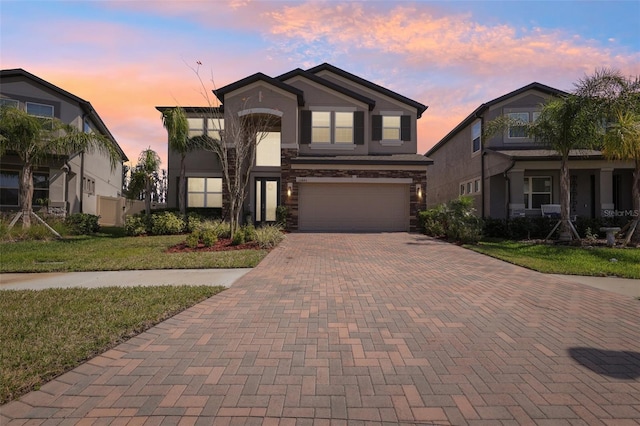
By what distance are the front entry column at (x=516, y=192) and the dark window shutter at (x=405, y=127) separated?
18.9 feet

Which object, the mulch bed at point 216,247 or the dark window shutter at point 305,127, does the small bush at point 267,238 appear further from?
the dark window shutter at point 305,127

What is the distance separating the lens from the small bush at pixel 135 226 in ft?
52.4

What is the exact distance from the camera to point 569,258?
10.1 m

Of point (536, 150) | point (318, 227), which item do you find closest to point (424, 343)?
point (318, 227)

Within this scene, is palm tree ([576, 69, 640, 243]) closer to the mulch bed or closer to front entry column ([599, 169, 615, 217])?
front entry column ([599, 169, 615, 217])

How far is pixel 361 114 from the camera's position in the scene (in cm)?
1933

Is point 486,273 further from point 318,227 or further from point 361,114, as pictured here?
point 361,114

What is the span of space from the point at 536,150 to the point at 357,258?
1399 centimetres

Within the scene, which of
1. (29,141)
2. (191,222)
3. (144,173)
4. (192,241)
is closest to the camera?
(192,241)

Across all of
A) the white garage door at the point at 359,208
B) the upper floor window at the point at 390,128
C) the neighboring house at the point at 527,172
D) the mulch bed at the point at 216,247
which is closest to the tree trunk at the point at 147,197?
the mulch bed at the point at 216,247

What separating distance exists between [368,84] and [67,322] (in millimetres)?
19493

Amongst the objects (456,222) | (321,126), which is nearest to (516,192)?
(456,222)

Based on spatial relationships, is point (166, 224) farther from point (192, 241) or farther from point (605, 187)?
point (605, 187)

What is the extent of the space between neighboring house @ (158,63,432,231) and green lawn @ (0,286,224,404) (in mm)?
11948
